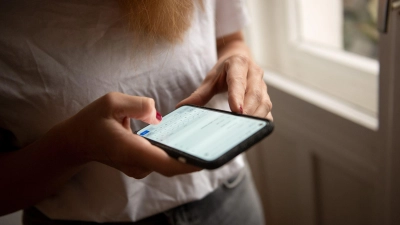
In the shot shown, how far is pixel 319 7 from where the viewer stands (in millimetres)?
995

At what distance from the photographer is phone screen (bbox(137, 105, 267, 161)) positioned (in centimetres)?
35

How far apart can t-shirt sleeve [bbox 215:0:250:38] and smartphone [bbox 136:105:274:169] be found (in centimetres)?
19

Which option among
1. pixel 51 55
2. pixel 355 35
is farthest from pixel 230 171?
pixel 355 35

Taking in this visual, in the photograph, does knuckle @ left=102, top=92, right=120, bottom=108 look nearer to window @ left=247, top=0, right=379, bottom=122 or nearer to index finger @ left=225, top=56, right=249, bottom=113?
index finger @ left=225, top=56, right=249, bottom=113

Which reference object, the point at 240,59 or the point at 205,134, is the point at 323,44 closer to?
the point at 240,59

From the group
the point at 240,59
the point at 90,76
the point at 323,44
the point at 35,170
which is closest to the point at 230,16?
the point at 240,59

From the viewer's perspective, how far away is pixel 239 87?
415 mm

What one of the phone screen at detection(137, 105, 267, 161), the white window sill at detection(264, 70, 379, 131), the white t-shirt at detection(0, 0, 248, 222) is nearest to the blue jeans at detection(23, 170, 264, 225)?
the white t-shirt at detection(0, 0, 248, 222)

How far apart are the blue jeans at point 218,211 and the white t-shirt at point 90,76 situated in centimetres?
2

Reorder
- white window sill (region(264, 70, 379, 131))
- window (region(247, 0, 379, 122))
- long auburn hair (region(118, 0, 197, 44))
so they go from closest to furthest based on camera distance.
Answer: long auburn hair (region(118, 0, 197, 44)) → white window sill (region(264, 70, 379, 131)) → window (region(247, 0, 379, 122))

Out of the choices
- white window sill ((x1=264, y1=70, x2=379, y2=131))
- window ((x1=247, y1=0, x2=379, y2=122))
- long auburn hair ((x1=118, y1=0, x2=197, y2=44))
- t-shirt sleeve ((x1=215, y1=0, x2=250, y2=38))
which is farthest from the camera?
window ((x1=247, y1=0, x2=379, y2=122))

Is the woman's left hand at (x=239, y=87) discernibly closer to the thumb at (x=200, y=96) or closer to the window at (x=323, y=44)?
the thumb at (x=200, y=96)

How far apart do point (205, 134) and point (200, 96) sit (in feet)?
0.29

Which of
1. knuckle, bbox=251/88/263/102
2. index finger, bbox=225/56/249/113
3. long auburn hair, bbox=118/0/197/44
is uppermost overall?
long auburn hair, bbox=118/0/197/44
